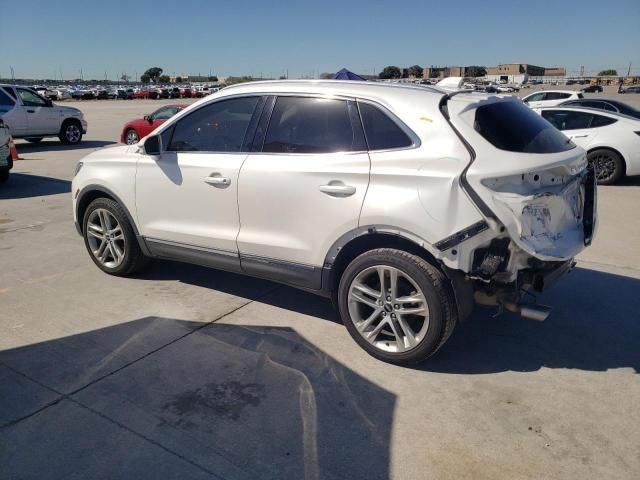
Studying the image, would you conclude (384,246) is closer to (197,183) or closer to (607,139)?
(197,183)

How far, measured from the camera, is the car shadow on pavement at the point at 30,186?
9.20 metres

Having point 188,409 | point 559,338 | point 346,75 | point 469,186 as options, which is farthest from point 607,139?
point 188,409

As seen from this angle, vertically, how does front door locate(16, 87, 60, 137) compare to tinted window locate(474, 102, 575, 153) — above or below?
below

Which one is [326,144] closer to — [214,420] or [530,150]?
[530,150]

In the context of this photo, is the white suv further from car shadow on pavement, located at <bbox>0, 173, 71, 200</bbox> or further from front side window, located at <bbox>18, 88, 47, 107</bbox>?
front side window, located at <bbox>18, 88, 47, 107</bbox>

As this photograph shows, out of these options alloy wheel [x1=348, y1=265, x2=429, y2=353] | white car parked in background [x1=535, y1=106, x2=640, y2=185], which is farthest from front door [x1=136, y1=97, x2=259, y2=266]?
white car parked in background [x1=535, y1=106, x2=640, y2=185]

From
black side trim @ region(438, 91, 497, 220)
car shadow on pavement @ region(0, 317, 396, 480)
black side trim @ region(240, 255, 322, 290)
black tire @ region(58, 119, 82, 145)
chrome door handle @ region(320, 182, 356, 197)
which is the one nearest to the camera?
car shadow on pavement @ region(0, 317, 396, 480)

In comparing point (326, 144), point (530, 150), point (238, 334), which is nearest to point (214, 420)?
point (238, 334)

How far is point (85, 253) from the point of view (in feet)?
19.6

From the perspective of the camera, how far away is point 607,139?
1011cm

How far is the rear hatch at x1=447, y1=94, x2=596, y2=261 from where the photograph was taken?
3133 mm

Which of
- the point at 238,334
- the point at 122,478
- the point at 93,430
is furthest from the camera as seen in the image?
the point at 238,334

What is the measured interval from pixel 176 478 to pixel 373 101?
8.46 ft

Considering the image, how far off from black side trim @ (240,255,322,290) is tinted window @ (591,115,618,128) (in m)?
8.74
